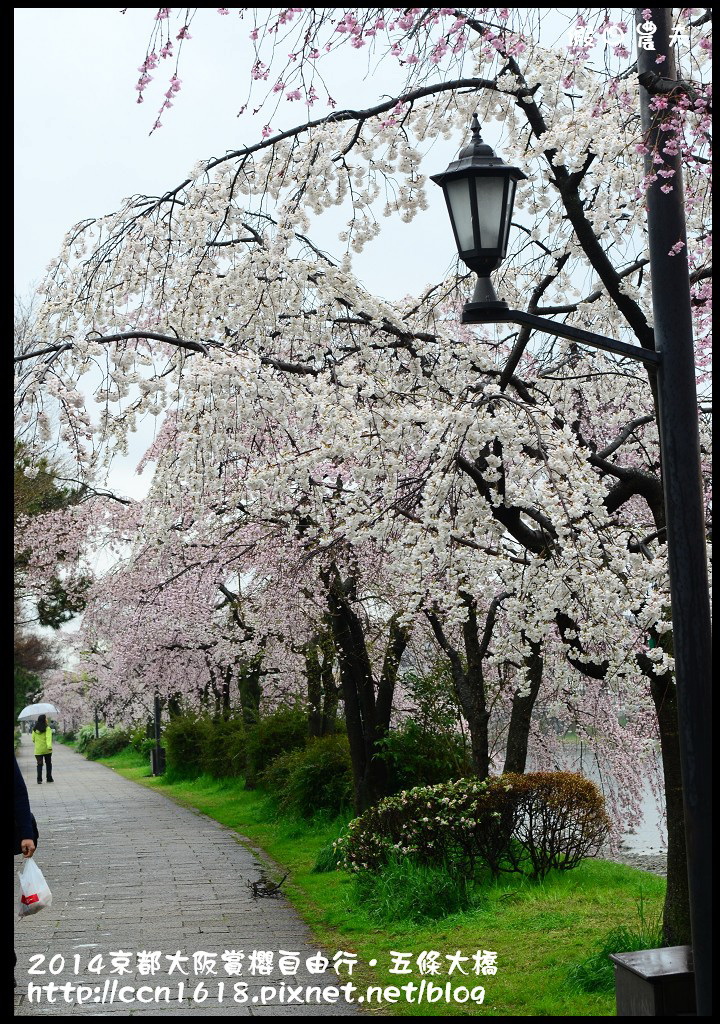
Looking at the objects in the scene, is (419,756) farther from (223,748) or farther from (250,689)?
(223,748)

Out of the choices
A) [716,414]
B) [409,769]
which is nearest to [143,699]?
[409,769]

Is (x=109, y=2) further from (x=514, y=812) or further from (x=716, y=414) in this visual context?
(x=514, y=812)

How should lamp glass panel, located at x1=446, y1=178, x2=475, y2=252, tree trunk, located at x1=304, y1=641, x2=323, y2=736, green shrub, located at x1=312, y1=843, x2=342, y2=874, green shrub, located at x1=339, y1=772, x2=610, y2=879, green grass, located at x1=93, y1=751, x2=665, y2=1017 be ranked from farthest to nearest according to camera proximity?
1. tree trunk, located at x1=304, y1=641, x2=323, y2=736
2. green shrub, located at x1=312, y1=843, x2=342, y2=874
3. green shrub, located at x1=339, y1=772, x2=610, y2=879
4. green grass, located at x1=93, y1=751, x2=665, y2=1017
5. lamp glass panel, located at x1=446, y1=178, x2=475, y2=252

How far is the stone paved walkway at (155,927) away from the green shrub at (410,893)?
66 centimetres

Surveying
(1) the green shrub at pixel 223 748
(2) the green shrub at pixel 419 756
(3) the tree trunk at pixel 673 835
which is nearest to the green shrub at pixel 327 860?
(2) the green shrub at pixel 419 756

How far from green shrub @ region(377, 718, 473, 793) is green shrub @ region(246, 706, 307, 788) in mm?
6272

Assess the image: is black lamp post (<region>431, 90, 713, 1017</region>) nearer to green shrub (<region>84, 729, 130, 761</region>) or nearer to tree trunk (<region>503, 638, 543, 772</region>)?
tree trunk (<region>503, 638, 543, 772</region>)

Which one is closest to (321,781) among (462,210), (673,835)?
(673,835)

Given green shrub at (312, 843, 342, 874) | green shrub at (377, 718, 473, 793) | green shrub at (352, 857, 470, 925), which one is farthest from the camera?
green shrub at (377, 718, 473, 793)

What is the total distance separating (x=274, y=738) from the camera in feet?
59.9

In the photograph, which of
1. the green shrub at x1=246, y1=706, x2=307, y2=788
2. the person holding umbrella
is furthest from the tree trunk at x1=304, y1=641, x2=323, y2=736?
the person holding umbrella

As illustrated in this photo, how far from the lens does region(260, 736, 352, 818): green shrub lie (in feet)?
45.1

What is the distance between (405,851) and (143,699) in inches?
1169

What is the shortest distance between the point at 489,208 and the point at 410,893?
5.79m
